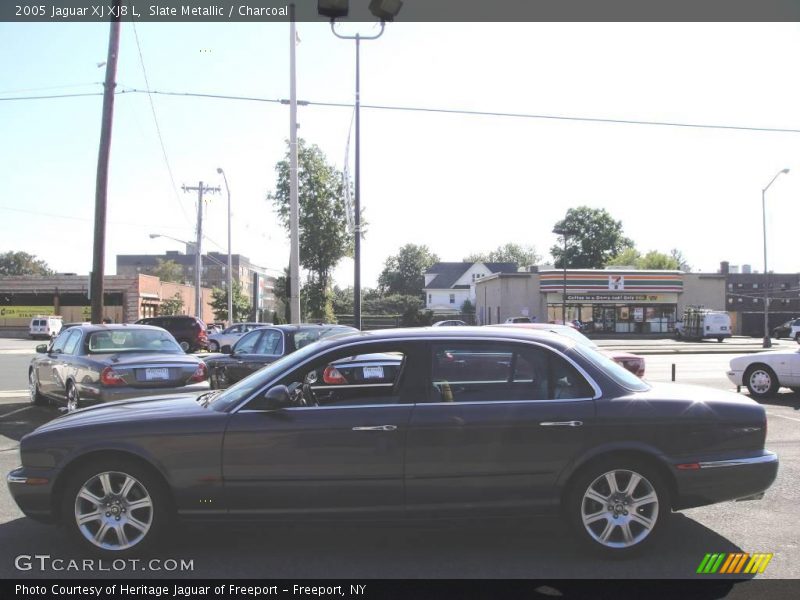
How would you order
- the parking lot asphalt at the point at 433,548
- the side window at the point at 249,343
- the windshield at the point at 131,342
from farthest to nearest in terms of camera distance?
the side window at the point at 249,343 < the windshield at the point at 131,342 < the parking lot asphalt at the point at 433,548

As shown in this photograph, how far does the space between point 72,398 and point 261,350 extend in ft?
9.19

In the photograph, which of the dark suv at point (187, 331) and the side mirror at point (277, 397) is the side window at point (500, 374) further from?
the dark suv at point (187, 331)

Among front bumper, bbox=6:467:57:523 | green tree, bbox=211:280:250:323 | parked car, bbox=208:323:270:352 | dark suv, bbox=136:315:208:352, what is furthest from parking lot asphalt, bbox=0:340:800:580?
green tree, bbox=211:280:250:323

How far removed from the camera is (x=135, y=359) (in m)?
Answer: 9.16

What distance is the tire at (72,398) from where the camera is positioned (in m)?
9.32

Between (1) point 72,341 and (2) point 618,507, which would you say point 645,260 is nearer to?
(1) point 72,341

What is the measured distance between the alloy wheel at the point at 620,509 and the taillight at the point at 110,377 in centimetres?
665

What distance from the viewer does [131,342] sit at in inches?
394

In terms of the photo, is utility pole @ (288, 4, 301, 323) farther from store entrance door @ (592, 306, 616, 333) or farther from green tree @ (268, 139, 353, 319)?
green tree @ (268, 139, 353, 319)

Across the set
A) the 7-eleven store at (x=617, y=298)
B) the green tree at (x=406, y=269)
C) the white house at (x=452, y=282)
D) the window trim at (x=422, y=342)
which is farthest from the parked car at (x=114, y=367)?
the green tree at (x=406, y=269)
